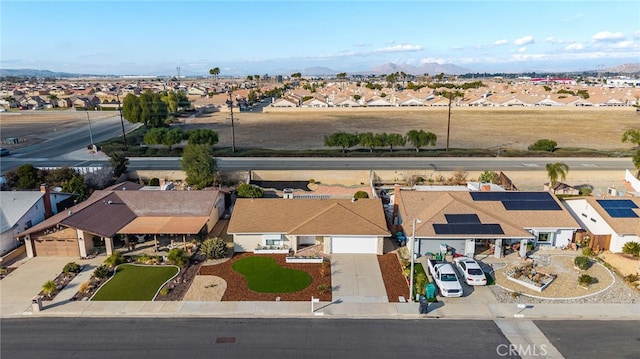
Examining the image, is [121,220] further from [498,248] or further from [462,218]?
[498,248]

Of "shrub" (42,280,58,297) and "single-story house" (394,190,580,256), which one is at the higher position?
"single-story house" (394,190,580,256)

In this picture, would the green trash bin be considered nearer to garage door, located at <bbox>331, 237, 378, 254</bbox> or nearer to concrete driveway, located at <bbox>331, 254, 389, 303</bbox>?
concrete driveway, located at <bbox>331, 254, 389, 303</bbox>

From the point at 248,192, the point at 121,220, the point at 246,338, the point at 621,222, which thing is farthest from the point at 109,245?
the point at 621,222

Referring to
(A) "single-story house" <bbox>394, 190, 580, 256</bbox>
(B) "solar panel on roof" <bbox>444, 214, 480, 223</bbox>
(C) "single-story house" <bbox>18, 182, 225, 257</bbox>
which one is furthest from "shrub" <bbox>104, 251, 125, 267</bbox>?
(B) "solar panel on roof" <bbox>444, 214, 480, 223</bbox>

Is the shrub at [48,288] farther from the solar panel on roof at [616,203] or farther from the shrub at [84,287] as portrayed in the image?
the solar panel on roof at [616,203]

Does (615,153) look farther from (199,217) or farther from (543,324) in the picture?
(199,217)

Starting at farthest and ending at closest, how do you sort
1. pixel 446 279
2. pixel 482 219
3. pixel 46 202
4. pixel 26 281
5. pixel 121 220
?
pixel 46 202 < pixel 121 220 < pixel 482 219 < pixel 26 281 < pixel 446 279

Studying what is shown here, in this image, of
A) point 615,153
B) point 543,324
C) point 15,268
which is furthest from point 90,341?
point 615,153

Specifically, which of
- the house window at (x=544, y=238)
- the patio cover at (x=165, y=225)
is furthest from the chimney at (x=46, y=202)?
the house window at (x=544, y=238)
